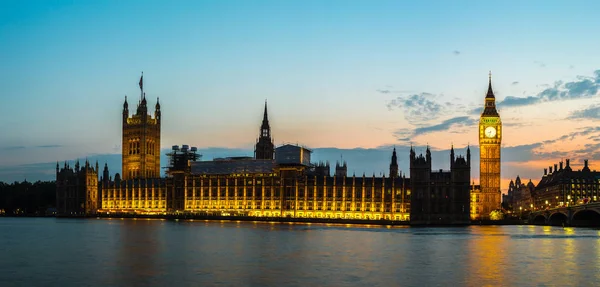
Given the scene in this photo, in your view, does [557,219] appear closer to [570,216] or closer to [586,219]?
[586,219]

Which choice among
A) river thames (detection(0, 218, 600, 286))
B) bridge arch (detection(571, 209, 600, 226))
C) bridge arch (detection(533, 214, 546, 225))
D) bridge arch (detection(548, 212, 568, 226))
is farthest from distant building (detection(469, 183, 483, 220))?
river thames (detection(0, 218, 600, 286))

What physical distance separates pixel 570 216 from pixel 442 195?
83.5 feet

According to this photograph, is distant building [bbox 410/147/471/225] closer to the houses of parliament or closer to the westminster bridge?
the houses of parliament

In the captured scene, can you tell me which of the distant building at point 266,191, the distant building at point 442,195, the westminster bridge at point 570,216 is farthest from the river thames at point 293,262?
the distant building at point 266,191

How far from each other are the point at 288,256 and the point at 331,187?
96.5 meters

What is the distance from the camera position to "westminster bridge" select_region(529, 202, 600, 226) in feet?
465

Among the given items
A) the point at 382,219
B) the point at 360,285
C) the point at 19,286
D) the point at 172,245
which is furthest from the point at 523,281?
the point at 382,219

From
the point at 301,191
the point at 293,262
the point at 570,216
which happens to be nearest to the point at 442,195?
the point at 570,216

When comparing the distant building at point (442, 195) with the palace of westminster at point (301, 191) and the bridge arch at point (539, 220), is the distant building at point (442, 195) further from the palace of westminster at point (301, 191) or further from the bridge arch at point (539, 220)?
the bridge arch at point (539, 220)

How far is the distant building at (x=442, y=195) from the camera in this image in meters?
154

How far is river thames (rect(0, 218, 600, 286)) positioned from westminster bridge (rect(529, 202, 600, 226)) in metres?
52.6

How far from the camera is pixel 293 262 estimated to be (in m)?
63.3

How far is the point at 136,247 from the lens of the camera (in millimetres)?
77562

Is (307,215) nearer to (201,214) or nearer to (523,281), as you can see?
(201,214)
